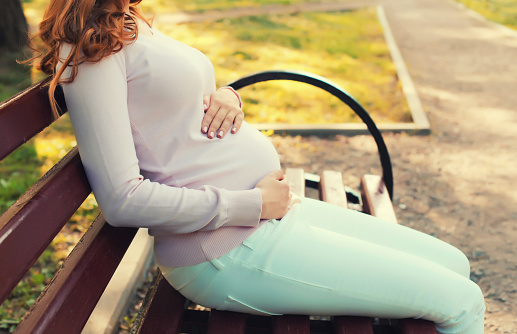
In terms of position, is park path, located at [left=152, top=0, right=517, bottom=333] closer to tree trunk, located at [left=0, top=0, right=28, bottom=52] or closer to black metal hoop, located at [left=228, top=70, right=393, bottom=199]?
black metal hoop, located at [left=228, top=70, right=393, bottom=199]

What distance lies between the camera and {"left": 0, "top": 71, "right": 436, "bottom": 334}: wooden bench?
120cm

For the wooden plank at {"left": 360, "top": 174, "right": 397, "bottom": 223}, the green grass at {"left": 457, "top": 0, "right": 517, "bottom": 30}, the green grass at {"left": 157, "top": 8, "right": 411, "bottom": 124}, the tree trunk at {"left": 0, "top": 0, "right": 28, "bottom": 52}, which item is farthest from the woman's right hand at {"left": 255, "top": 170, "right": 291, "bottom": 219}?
the green grass at {"left": 457, "top": 0, "right": 517, "bottom": 30}

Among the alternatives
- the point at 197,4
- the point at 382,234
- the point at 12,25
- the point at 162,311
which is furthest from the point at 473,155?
the point at 197,4

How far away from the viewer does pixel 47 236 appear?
1287mm

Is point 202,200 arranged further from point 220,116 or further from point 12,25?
point 12,25

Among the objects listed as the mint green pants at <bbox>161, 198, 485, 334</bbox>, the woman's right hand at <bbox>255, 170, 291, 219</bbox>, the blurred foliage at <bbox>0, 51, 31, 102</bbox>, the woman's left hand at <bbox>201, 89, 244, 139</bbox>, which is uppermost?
the woman's left hand at <bbox>201, 89, 244, 139</bbox>

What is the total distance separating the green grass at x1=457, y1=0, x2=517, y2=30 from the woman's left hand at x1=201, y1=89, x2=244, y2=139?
9.07 meters

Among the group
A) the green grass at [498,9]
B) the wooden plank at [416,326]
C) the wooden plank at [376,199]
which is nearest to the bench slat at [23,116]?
the wooden plank at [416,326]

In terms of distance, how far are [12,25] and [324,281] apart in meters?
6.05

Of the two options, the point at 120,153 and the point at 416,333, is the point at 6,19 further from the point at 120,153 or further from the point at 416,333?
the point at 416,333

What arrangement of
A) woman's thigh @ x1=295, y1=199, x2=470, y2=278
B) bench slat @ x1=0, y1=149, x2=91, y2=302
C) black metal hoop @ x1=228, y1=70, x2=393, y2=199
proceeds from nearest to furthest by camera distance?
1. bench slat @ x1=0, y1=149, x2=91, y2=302
2. woman's thigh @ x1=295, y1=199, x2=470, y2=278
3. black metal hoop @ x1=228, y1=70, x2=393, y2=199

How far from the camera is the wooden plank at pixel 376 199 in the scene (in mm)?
2389

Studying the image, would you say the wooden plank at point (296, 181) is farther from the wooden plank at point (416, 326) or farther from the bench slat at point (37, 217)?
the bench slat at point (37, 217)

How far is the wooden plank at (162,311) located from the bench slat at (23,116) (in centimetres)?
70
